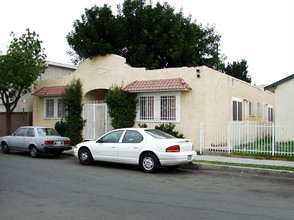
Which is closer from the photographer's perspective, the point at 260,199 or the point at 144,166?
the point at 260,199

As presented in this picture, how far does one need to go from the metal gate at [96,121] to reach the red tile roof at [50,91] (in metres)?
1.87

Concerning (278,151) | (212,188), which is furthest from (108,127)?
(212,188)

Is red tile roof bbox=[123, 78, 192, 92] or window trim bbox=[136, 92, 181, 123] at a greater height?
red tile roof bbox=[123, 78, 192, 92]

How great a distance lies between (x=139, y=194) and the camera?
7129mm

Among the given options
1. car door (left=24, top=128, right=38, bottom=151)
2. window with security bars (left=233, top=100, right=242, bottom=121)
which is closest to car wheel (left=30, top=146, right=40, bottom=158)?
car door (left=24, top=128, right=38, bottom=151)

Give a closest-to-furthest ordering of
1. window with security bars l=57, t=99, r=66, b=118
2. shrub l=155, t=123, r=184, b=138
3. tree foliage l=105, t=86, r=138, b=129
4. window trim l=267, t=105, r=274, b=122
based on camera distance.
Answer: shrub l=155, t=123, r=184, b=138
tree foliage l=105, t=86, r=138, b=129
window with security bars l=57, t=99, r=66, b=118
window trim l=267, t=105, r=274, b=122

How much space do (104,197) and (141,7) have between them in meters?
18.1

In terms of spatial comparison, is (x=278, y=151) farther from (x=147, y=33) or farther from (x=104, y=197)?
(x=147, y=33)

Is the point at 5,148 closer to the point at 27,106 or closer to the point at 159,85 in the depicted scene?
the point at 27,106

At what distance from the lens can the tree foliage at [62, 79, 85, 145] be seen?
59.0ft

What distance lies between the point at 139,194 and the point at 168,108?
8.37 m

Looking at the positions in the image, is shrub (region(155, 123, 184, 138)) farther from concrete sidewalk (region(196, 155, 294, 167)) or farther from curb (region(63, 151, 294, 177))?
curb (region(63, 151, 294, 177))

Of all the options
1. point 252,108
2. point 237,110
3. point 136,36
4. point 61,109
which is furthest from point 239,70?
point 61,109

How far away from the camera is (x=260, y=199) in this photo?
6.83 metres
